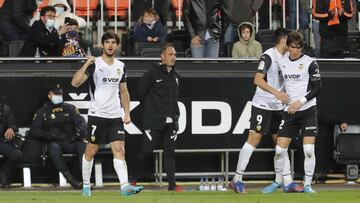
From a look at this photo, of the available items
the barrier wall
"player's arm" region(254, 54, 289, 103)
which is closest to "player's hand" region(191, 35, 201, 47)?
the barrier wall

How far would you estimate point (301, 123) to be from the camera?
51.8 feet

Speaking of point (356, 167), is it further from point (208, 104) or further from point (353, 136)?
point (208, 104)

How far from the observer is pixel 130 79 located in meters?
18.5

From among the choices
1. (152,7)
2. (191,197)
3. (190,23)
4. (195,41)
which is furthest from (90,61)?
(152,7)

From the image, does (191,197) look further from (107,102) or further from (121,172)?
(107,102)

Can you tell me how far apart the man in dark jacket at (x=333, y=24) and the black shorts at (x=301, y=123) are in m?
3.37

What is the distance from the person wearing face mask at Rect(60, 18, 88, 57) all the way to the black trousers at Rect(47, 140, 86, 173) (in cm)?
142

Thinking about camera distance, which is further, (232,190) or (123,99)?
(232,190)

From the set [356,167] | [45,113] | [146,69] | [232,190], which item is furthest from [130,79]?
[356,167]

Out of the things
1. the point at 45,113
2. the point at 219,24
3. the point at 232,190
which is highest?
the point at 219,24

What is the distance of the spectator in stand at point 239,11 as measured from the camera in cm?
1919

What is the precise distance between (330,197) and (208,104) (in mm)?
4419

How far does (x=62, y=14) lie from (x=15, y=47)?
43.8 inches

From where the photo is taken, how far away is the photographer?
58.3 ft
